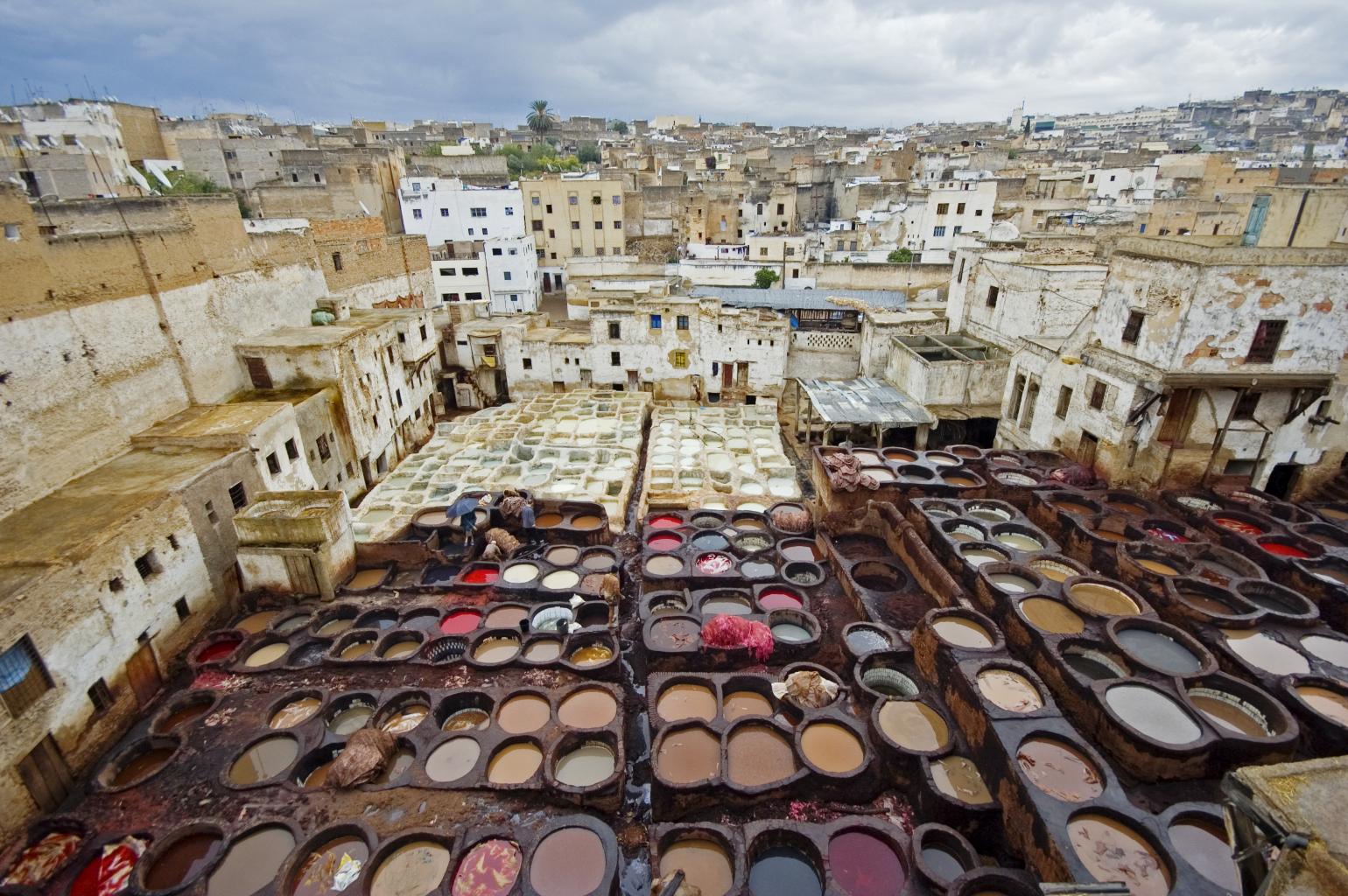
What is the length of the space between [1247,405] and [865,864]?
16621 mm

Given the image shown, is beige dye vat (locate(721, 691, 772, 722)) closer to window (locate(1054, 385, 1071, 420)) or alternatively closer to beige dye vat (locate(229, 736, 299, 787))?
beige dye vat (locate(229, 736, 299, 787))

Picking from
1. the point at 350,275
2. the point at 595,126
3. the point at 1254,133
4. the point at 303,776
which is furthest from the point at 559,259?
the point at 1254,133

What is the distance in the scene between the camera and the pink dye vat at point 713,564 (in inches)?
682

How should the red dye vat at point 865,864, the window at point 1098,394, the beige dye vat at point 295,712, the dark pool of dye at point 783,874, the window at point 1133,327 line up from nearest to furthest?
1. the red dye vat at point 865,864
2. the dark pool of dye at point 783,874
3. the beige dye vat at point 295,712
4. the window at point 1133,327
5. the window at point 1098,394

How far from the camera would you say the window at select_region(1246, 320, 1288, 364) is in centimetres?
1612

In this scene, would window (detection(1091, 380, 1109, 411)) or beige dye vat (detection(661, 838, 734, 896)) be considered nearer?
beige dye vat (detection(661, 838, 734, 896))

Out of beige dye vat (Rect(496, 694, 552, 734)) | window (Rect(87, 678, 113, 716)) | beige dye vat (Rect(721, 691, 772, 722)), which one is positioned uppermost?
window (Rect(87, 678, 113, 716))

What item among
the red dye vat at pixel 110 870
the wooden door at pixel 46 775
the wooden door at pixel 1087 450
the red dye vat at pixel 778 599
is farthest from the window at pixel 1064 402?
the wooden door at pixel 46 775

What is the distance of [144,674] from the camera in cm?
1395

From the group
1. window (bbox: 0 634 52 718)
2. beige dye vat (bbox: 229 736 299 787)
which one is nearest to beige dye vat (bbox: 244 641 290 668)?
beige dye vat (bbox: 229 736 299 787)

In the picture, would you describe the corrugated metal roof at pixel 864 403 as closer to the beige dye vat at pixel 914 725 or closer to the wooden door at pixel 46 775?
the beige dye vat at pixel 914 725

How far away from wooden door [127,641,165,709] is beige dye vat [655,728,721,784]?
1137 centimetres

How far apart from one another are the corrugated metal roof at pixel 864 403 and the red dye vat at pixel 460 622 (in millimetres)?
14469

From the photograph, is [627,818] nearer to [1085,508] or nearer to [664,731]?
[664,731]
